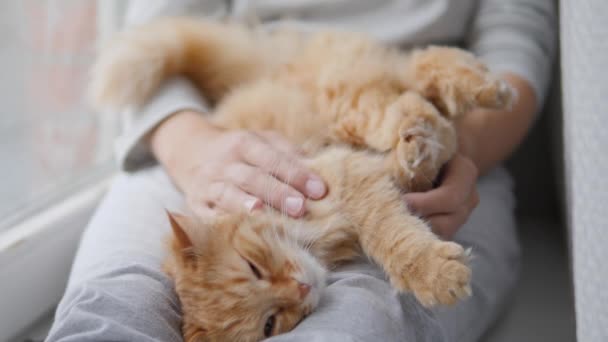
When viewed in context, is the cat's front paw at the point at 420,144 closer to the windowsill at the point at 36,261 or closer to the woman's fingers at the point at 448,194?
the woman's fingers at the point at 448,194

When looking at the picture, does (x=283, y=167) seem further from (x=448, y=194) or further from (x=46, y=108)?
(x=46, y=108)

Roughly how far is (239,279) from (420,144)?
37 centimetres

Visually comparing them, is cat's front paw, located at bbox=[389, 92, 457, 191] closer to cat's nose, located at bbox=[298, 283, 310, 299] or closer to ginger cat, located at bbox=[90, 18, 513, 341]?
ginger cat, located at bbox=[90, 18, 513, 341]

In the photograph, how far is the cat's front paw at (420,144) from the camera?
3.13 ft

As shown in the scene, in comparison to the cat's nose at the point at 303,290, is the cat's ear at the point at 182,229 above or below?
above

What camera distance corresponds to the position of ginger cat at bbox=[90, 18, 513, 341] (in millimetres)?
852

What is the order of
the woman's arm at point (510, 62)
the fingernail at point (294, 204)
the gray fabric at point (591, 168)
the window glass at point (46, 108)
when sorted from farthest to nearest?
the window glass at point (46, 108), the woman's arm at point (510, 62), the fingernail at point (294, 204), the gray fabric at point (591, 168)

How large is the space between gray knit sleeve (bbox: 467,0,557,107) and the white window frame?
3.63ft

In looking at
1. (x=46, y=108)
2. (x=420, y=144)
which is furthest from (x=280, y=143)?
(x=46, y=108)

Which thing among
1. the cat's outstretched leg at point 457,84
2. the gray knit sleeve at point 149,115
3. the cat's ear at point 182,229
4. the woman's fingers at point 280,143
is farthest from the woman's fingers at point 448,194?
the gray knit sleeve at point 149,115

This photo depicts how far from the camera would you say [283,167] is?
988 mm

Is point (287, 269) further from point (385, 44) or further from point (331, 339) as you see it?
point (385, 44)

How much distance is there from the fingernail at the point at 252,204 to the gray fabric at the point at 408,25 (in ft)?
1.30

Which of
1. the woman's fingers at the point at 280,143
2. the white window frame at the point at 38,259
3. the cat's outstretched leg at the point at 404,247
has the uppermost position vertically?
the woman's fingers at the point at 280,143
